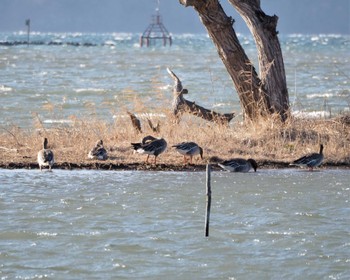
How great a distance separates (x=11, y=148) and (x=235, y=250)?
7.00 meters

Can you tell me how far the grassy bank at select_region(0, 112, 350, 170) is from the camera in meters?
17.0

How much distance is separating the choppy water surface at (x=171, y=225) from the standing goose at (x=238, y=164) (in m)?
0.13

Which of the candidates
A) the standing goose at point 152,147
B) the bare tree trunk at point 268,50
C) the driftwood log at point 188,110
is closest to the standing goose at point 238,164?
the standing goose at point 152,147

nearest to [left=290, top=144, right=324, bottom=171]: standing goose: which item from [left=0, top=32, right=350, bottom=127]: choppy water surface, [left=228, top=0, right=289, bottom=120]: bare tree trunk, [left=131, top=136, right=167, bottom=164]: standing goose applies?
[left=131, top=136, right=167, bottom=164]: standing goose

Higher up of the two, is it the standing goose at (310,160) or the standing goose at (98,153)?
the standing goose at (310,160)

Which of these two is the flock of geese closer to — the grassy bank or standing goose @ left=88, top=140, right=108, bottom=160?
standing goose @ left=88, top=140, right=108, bottom=160

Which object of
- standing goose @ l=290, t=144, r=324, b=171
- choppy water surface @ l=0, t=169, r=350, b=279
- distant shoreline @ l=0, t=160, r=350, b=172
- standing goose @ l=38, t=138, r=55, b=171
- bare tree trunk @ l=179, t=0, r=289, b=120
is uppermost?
bare tree trunk @ l=179, t=0, r=289, b=120

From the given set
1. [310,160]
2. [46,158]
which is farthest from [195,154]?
[46,158]

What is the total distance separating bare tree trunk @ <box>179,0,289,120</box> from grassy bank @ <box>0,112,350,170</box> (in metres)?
0.56

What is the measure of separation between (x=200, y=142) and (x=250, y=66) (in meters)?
2.46

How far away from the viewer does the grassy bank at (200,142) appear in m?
17.0

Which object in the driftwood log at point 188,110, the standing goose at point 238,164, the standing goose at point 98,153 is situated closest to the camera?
the standing goose at point 238,164

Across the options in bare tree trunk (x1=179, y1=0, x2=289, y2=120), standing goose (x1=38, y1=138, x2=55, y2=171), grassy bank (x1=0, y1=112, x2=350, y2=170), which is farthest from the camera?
bare tree trunk (x1=179, y1=0, x2=289, y2=120)

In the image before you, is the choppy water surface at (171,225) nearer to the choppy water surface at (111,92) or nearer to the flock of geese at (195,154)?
the flock of geese at (195,154)
